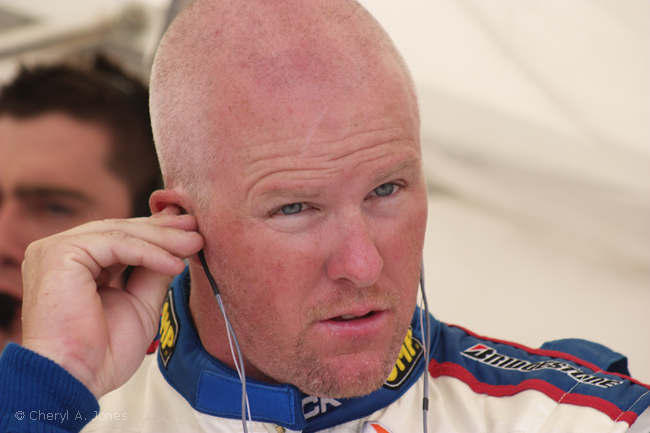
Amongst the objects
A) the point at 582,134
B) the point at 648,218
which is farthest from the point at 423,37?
the point at 648,218

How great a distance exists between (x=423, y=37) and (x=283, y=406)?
5.46 feet

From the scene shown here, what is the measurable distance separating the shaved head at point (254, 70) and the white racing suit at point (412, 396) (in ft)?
1.38

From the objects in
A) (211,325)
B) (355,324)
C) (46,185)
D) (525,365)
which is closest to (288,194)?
(355,324)

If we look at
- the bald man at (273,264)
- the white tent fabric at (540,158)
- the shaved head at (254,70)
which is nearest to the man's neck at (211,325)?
the bald man at (273,264)

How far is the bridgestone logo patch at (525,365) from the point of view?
4.80 ft

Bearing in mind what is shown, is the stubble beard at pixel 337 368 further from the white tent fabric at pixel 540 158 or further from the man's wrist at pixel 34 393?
the white tent fabric at pixel 540 158

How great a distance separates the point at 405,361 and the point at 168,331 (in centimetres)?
58

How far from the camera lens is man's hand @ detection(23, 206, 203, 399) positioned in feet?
4.10

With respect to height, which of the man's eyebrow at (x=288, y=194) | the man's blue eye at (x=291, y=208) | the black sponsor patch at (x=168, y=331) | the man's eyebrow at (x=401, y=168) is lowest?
the black sponsor patch at (x=168, y=331)

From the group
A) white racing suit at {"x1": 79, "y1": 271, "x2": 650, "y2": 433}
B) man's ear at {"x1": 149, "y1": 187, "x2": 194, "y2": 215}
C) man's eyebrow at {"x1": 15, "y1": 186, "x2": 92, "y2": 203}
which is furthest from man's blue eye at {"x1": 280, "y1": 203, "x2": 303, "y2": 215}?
man's eyebrow at {"x1": 15, "y1": 186, "x2": 92, "y2": 203}

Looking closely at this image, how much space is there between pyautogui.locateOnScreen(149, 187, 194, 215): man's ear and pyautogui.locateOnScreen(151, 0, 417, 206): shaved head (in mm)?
22

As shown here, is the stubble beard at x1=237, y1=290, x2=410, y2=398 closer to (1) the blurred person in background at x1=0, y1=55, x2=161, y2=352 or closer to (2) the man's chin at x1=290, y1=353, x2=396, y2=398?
(2) the man's chin at x1=290, y1=353, x2=396, y2=398

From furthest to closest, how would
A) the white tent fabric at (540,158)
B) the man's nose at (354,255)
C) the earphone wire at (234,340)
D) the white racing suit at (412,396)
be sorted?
the white tent fabric at (540,158)
the white racing suit at (412,396)
the earphone wire at (234,340)
the man's nose at (354,255)

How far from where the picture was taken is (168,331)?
1574 millimetres
